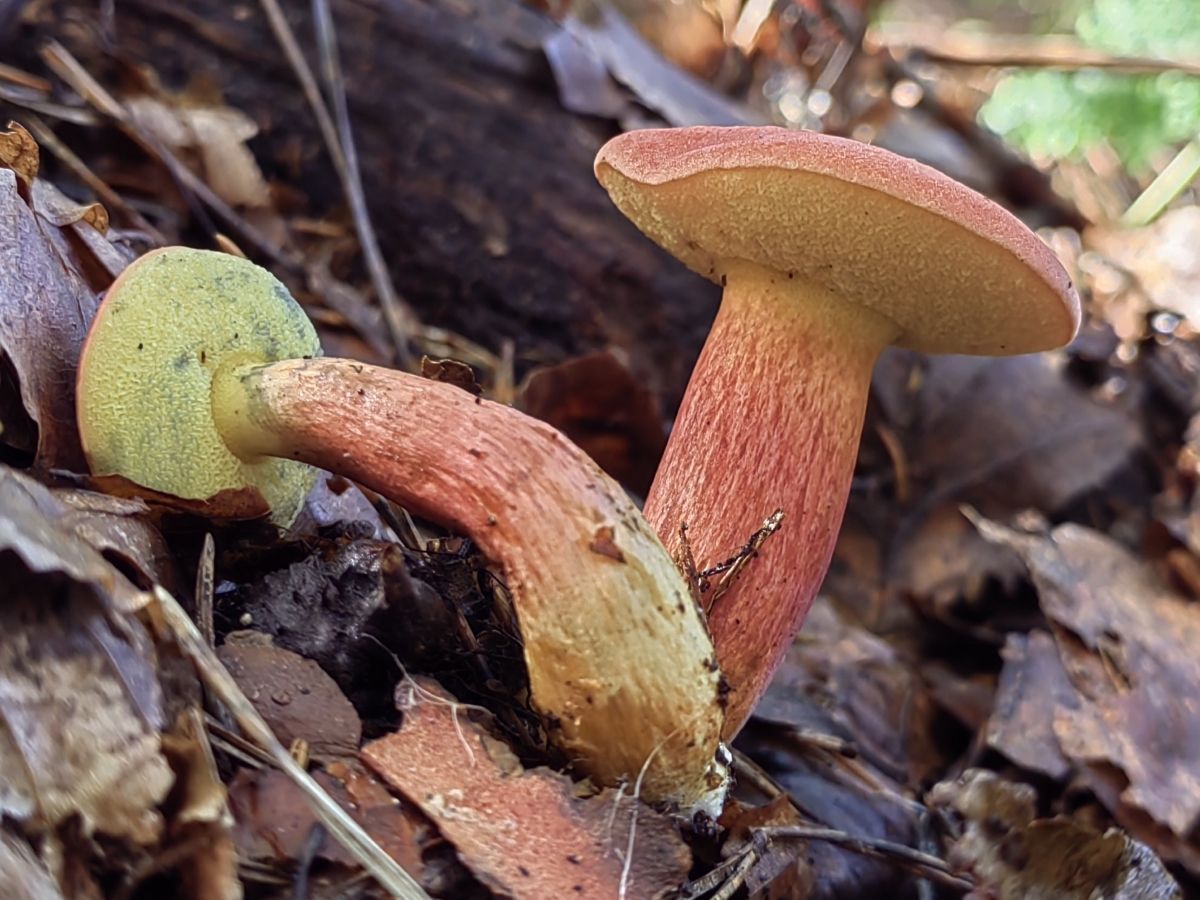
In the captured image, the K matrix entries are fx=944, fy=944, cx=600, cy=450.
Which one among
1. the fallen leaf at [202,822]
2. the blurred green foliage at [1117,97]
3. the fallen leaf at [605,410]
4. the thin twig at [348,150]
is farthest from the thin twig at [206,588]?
the blurred green foliage at [1117,97]

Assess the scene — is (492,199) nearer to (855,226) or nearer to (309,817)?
(855,226)

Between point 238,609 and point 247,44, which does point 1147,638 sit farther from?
point 247,44

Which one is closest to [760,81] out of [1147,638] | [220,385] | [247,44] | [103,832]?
[247,44]

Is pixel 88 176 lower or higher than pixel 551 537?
lower

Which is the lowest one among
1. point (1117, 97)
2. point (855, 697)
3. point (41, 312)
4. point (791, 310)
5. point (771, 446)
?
point (855, 697)

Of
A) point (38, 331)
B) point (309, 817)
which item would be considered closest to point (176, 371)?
point (38, 331)

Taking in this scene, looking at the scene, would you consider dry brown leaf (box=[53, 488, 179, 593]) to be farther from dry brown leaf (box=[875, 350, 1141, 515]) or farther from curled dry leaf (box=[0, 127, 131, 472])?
dry brown leaf (box=[875, 350, 1141, 515])

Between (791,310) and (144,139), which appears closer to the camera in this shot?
(791,310)
